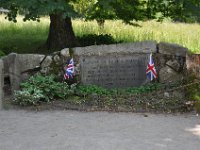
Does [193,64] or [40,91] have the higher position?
[193,64]

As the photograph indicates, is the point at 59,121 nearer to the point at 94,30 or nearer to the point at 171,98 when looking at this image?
the point at 171,98

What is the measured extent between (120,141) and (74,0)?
6.77 metres

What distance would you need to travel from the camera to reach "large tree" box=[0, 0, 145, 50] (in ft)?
30.5

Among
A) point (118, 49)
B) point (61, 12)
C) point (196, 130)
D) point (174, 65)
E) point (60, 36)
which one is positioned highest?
point (61, 12)

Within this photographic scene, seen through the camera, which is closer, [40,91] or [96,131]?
[96,131]

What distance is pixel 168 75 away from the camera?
9.71 metres

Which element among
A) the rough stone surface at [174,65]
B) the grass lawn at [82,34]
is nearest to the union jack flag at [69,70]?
the rough stone surface at [174,65]

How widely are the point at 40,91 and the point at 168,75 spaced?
116 inches

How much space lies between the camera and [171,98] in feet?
29.1

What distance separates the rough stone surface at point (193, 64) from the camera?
9.12 metres

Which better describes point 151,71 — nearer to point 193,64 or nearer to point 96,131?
point 193,64

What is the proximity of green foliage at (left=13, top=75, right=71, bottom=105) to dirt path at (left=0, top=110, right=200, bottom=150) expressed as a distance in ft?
1.42

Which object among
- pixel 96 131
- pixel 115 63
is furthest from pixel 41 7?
pixel 96 131

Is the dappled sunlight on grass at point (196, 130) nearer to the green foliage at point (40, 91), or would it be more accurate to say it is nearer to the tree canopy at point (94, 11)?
the green foliage at point (40, 91)
